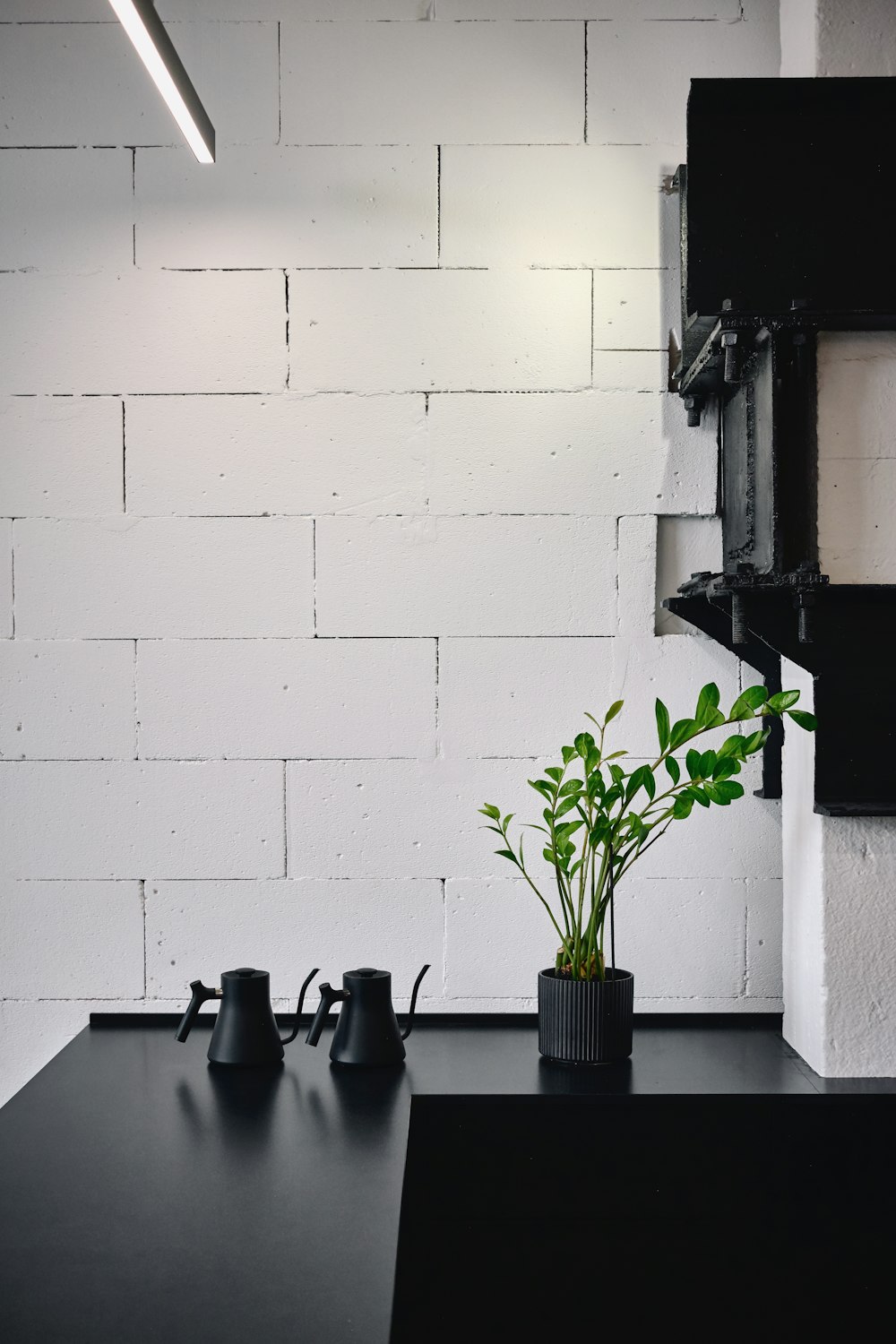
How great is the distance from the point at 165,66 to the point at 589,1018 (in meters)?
1.59

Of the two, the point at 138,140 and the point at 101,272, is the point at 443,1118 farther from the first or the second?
the point at 138,140

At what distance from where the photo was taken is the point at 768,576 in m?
1.77

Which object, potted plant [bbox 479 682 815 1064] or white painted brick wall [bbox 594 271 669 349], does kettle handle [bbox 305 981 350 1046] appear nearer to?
potted plant [bbox 479 682 815 1064]

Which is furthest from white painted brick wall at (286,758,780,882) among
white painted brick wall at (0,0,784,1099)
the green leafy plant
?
the green leafy plant

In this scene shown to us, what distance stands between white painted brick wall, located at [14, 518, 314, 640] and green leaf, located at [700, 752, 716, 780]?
778 mm

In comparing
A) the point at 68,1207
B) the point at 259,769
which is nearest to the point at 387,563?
the point at 259,769

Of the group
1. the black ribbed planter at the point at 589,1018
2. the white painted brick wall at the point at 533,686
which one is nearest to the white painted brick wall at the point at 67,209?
the white painted brick wall at the point at 533,686

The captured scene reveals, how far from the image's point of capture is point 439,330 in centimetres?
211

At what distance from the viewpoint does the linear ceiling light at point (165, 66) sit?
1432 mm

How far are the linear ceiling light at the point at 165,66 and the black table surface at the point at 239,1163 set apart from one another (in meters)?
1.49

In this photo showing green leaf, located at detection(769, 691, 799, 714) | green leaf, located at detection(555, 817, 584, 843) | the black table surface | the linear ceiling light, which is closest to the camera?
the black table surface

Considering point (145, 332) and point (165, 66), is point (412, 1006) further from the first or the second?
point (165, 66)

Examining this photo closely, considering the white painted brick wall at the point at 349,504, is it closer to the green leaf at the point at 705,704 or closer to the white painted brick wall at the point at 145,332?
the white painted brick wall at the point at 145,332

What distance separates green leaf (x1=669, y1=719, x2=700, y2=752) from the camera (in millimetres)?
1813
